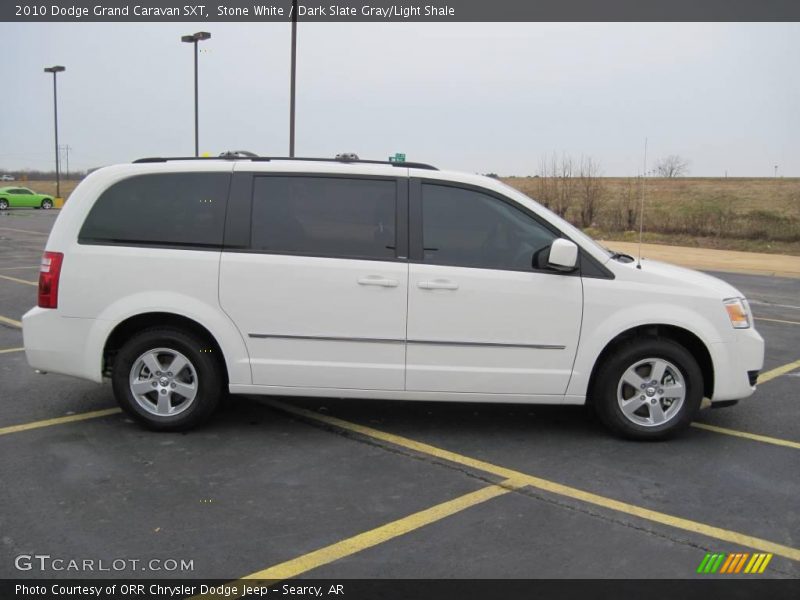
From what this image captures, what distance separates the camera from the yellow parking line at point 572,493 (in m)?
3.96

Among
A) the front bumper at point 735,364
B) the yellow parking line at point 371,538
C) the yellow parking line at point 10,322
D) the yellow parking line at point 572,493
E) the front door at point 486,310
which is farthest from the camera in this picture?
the yellow parking line at point 10,322

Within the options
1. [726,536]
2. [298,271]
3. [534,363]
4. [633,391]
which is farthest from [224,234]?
[726,536]

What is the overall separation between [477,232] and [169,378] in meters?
2.36

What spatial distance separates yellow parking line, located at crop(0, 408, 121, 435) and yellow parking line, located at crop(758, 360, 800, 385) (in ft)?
18.6

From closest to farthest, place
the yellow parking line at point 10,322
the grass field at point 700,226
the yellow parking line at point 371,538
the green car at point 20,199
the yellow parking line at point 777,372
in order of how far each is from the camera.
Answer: the yellow parking line at point 371,538
the yellow parking line at point 777,372
the yellow parking line at point 10,322
the grass field at point 700,226
the green car at point 20,199

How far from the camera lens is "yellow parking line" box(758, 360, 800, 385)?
24.1ft

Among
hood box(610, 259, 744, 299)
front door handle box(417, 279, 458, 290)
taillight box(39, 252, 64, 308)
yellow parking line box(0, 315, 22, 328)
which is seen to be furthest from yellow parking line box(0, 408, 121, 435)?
yellow parking line box(0, 315, 22, 328)

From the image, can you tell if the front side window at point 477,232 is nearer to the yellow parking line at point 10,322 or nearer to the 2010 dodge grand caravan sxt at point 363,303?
the 2010 dodge grand caravan sxt at point 363,303

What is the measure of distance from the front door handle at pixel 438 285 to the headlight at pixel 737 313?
189 centimetres

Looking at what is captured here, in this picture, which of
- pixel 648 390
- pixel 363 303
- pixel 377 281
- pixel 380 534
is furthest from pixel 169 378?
pixel 648 390

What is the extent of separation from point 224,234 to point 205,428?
1.40 m

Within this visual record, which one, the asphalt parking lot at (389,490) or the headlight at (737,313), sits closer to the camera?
the asphalt parking lot at (389,490)

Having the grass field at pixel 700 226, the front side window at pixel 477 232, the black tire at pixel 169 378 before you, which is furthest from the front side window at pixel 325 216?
the grass field at pixel 700 226
